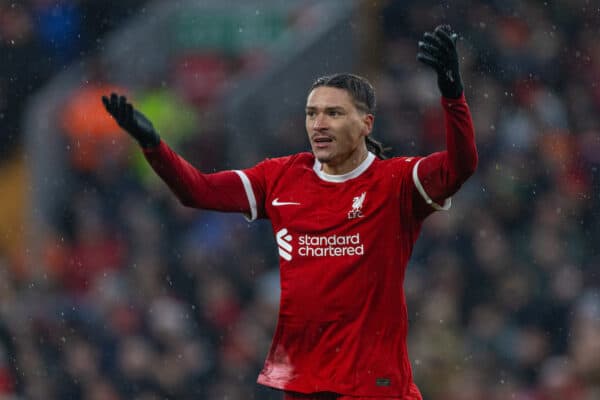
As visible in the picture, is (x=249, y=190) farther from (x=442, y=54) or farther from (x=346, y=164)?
(x=442, y=54)

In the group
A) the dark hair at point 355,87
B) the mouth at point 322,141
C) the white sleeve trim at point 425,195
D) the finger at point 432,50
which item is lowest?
the white sleeve trim at point 425,195

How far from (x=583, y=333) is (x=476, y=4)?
412 cm

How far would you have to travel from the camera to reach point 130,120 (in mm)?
5707

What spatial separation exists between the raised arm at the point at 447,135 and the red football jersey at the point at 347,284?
0.35 ft

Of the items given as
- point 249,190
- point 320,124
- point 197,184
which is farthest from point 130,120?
point 320,124

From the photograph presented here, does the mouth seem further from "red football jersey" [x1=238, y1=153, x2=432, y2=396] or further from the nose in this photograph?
"red football jersey" [x1=238, y1=153, x2=432, y2=396]

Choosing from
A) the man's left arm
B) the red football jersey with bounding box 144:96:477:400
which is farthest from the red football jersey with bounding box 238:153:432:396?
the man's left arm

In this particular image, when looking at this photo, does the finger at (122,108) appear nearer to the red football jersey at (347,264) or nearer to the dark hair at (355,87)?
the red football jersey at (347,264)

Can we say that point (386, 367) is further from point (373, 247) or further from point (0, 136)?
point (0, 136)

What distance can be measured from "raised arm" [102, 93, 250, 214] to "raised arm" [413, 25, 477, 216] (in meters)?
A: 0.82

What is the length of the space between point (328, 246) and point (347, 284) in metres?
0.19

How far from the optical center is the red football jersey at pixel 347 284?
5828 mm

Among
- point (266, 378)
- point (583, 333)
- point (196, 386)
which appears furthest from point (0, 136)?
point (266, 378)

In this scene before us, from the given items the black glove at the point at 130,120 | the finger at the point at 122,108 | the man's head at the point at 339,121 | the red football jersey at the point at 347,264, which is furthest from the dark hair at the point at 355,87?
the finger at the point at 122,108
